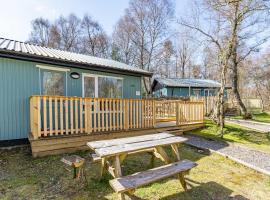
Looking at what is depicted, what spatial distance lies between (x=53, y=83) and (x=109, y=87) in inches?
93.5

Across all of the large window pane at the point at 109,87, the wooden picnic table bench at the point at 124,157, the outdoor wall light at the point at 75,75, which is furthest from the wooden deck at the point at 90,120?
the wooden picnic table bench at the point at 124,157

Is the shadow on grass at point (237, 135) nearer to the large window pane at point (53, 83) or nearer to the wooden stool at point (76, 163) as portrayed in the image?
the wooden stool at point (76, 163)

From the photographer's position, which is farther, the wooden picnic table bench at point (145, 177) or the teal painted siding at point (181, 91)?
the teal painted siding at point (181, 91)

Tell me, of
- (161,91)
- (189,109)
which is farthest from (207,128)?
(161,91)

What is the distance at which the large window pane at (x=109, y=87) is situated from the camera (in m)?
8.26

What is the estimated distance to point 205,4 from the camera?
1050cm

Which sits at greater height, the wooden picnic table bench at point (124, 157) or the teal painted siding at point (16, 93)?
the teal painted siding at point (16, 93)

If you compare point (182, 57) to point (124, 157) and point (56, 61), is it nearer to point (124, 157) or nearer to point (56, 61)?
point (56, 61)

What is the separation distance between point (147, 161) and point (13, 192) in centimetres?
310

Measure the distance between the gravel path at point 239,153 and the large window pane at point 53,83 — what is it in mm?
5238

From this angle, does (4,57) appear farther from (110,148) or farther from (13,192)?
(110,148)

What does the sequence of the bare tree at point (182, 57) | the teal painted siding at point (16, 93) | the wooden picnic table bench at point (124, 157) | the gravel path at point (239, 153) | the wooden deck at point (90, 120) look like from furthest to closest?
1. the bare tree at point (182, 57)
2. the teal painted siding at point (16, 93)
3. the wooden deck at point (90, 120)
4. the gravel path at point (239, 153)
5. the wooden picnic table bench at point (124, 157)

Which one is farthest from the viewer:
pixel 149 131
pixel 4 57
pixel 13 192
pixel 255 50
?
pixel 255 50

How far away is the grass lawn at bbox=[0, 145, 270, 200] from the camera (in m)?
3.52
